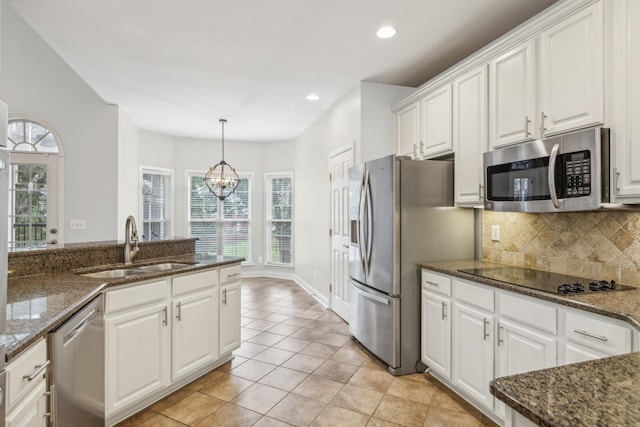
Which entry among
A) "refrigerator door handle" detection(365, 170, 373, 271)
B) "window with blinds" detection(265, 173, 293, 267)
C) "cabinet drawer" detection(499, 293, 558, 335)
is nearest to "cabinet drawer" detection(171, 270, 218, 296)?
"refrigerator door handle" detection(365, 170, 373, 271)

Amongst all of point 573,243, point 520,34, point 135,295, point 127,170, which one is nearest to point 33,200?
point 127,170

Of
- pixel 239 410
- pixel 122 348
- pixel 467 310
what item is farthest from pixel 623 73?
pixel 122 348

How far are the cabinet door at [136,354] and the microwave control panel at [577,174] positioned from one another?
2582 millimetres

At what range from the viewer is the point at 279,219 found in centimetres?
698

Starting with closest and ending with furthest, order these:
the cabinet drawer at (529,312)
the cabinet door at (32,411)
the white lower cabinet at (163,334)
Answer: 1. the cabinet door at (32,411)
2. the cabinet drawer at (529,312)
3. the white lower cabinet at (163,334)

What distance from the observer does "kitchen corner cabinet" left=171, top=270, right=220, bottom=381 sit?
8.13 feet

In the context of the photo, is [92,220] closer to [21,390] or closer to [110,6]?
[110,6]

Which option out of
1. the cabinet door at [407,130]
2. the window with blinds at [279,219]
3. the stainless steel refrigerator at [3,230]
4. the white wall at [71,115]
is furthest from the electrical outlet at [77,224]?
the cabinet door at [407,130]

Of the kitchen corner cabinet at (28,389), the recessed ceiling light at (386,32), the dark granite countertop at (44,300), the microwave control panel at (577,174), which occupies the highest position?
the recessed ceiling light at (386,32)

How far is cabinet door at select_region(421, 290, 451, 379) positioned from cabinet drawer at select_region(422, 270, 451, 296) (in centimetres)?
5

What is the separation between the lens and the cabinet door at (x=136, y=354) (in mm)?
2043

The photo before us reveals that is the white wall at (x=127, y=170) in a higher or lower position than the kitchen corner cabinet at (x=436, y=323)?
higher

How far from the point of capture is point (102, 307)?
1.96m

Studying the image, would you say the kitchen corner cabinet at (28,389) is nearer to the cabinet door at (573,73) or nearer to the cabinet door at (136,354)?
the cabinet door at (136,354)
